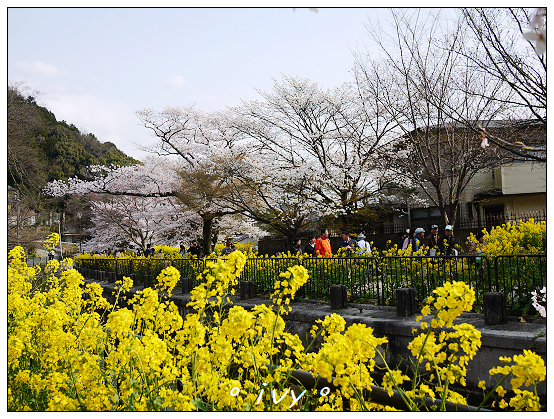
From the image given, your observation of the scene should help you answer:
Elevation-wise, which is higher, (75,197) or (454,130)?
(454,130)

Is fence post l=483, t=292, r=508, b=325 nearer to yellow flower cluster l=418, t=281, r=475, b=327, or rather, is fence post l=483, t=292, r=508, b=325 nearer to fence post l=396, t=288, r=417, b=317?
fence post l=396, t=288, r=417, b=317

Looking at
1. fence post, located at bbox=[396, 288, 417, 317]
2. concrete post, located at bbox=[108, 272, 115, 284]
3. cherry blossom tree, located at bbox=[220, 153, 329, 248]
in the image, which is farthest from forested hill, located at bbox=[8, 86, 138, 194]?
cherry blossom tree, located at bbox=[220, 153, 329, 248]

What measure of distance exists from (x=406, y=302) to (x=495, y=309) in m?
1.05

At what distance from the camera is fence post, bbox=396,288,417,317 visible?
203 inches

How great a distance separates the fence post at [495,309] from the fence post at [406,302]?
0.92 meters

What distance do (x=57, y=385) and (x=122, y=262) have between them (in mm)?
11307

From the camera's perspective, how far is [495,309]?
441 centimetres

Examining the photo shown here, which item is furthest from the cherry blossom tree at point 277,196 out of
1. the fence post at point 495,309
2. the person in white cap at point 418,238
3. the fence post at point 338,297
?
the fence post at point 495,309

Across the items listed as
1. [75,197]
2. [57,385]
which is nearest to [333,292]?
[57,385]

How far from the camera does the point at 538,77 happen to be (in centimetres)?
514

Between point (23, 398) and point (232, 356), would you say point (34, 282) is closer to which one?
point (23, 398)

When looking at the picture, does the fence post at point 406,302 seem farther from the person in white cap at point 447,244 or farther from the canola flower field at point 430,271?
the person in white cap at point 447,244

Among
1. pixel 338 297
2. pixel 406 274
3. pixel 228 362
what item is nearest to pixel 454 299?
pixel 228 362

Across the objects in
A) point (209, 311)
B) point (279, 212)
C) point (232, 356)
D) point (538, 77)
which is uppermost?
point (538, 77)
